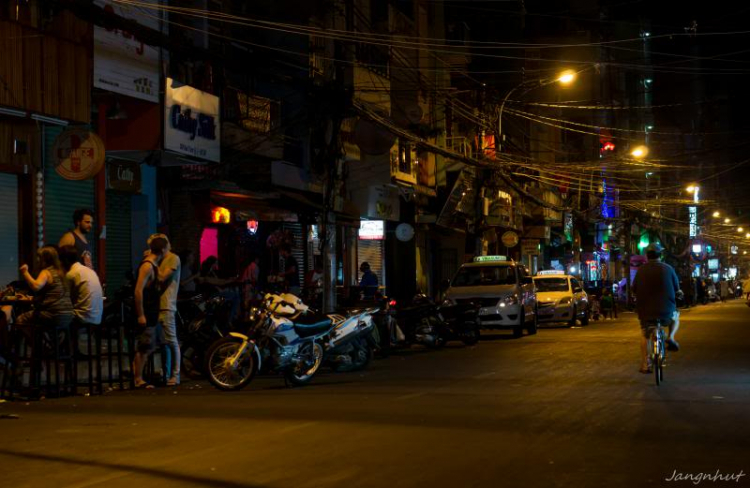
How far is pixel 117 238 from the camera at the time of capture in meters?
20.9

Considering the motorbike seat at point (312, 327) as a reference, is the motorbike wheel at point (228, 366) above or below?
below

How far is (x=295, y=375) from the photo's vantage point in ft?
45.9

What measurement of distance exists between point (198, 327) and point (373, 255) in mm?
20630

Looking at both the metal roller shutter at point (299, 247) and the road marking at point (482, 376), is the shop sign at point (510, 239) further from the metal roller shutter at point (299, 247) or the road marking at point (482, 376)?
the road marking at point (482, 376)

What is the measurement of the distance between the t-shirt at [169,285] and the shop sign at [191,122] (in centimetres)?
576

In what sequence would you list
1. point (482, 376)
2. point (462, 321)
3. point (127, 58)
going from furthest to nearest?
point (462, 321)
point (127, 58)
point (482, 376)

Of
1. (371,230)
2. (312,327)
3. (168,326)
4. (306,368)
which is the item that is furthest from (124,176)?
(371,230)

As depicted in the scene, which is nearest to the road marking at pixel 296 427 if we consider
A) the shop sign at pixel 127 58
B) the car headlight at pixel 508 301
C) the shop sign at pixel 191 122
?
the shop sign at pixel 127 58

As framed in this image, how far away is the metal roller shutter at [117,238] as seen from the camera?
2067cm

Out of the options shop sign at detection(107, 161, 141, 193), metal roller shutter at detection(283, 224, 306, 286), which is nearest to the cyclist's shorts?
shop sign at detection(107, 161, 141, 193)

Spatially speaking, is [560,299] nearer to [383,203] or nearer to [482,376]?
[383,203]

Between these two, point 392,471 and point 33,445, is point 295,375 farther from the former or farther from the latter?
Answer: point 392,471

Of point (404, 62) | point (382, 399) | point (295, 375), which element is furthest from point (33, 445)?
point (404, 62)

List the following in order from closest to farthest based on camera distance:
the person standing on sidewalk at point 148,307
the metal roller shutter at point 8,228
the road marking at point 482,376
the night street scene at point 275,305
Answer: the night street scene at point 275,305 < the person standing on sidewalk at point 148,307 < the road marking at point 482,376 < the metal roller shutter at point 8,228
